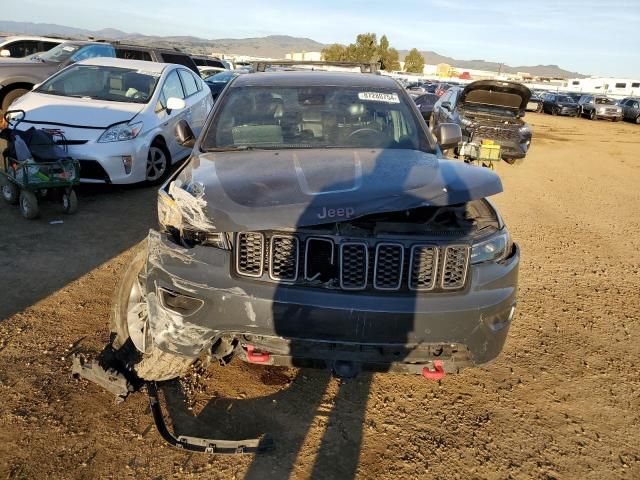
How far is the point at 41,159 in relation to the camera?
5684 millimetres

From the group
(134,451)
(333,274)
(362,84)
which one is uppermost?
(362,84)

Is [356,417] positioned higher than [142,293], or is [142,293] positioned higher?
[142,293]

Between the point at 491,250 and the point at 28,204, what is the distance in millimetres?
4881

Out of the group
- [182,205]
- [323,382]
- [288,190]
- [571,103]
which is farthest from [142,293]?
[571,103]

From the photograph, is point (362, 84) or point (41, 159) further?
point (41, 159)

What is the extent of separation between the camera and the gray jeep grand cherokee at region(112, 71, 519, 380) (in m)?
2.37

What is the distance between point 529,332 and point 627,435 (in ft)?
3.74

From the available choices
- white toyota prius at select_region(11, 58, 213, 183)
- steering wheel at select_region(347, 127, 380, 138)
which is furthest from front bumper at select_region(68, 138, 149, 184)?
steering wheel at select_region(347, 127, 380, 138)

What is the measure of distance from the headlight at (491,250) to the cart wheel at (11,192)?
548cm

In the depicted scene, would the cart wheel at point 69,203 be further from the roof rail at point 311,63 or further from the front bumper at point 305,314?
the front bumper at point 305,314

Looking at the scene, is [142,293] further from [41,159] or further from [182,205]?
[41,159]

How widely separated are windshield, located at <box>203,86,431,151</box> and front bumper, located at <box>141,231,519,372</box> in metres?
1.35

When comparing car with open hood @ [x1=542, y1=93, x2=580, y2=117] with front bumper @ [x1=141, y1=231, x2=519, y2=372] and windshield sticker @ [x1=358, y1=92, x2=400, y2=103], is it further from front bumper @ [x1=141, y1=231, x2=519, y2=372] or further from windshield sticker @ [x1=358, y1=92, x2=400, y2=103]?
front bumper @ [x1=141, y1=231, x2=519, y2=372]

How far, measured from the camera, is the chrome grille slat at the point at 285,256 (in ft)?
7.97
